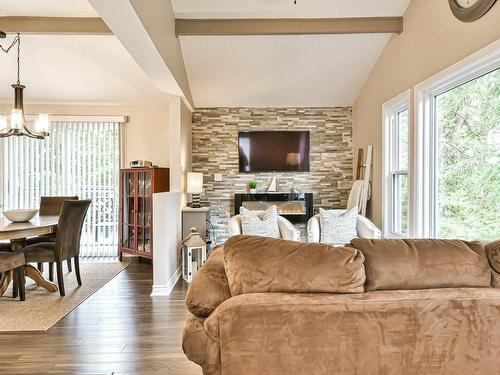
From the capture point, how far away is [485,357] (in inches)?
49.4

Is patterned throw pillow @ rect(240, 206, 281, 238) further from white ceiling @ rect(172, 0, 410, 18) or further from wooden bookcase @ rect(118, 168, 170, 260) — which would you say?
white ceiling @ rect(172, 0, 410, 18)

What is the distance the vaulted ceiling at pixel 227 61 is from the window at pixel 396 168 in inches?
34.5

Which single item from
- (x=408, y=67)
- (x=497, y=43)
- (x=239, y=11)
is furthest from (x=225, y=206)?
(x=497, y=43)

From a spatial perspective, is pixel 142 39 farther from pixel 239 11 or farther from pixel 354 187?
pixel 354 187

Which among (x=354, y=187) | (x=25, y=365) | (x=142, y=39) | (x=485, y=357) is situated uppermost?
(x=142, y=39)

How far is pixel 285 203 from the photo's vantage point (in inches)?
222

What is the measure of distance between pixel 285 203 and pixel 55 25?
3830 millimetres

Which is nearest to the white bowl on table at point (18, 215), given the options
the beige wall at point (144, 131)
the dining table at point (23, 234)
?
the dining table at point (23, 234)

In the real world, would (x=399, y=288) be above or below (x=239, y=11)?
below

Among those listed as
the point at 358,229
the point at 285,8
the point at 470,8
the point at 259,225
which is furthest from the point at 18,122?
the point at 470,8

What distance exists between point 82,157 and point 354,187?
4.31 metres

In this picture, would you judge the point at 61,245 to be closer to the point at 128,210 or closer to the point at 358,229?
the point at 128,210

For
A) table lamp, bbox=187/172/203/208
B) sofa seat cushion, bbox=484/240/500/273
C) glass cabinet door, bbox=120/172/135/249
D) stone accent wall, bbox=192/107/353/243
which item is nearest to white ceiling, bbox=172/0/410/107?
stone accent wall, bbox=192/107/353/243

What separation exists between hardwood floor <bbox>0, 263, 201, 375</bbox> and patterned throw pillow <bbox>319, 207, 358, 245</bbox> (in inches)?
71.1
